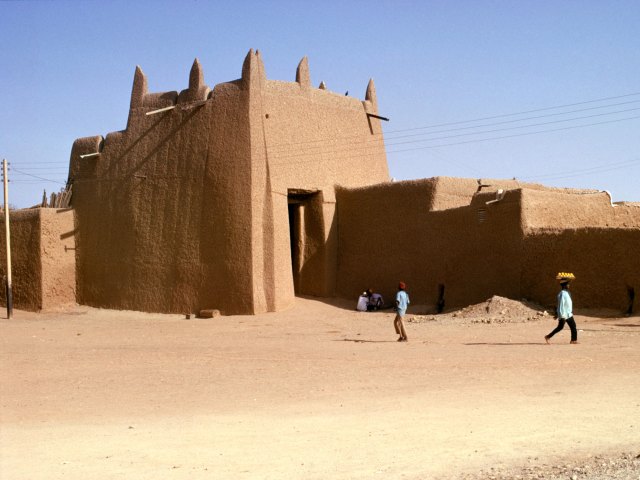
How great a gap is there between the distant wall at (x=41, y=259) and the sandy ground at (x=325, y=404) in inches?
338

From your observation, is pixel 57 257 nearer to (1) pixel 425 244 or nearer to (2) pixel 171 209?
(2) pixel 171 209

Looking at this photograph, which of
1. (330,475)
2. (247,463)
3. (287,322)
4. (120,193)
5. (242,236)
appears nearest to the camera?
(330,475)

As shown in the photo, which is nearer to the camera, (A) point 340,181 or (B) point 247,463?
(B) point 247,463

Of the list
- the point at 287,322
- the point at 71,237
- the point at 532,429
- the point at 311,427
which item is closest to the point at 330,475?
the point at 311,427

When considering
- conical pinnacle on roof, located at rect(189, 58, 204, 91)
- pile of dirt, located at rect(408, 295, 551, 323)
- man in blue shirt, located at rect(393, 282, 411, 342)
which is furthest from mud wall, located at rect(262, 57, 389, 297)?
man in blue shirt, located at rect(393, 282, 411, 342)

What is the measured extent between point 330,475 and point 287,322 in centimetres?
1457

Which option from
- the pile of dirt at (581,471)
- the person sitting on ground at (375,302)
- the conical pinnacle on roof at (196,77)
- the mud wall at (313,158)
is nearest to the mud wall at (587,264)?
the person sitting on ground at (375,302)

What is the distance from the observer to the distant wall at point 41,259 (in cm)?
2581

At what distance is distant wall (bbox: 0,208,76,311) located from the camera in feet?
84.7

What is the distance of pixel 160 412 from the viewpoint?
31.2 ft

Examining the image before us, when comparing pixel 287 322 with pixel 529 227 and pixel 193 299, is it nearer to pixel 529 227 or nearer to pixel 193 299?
pixel 193 299

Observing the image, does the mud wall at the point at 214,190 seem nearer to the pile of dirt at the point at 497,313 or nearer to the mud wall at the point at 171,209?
the mud wall at the point at 171,209

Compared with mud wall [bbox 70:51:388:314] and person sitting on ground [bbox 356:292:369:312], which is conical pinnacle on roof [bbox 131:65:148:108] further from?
person sitting on ground [bbox 356:292:369:312]

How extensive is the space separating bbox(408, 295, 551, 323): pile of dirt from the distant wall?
12353 mm
